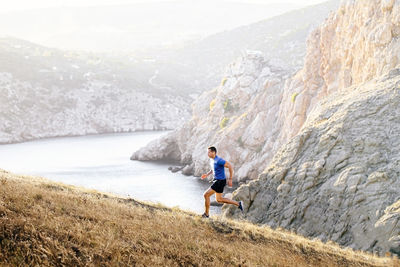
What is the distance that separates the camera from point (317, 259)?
47.2ft

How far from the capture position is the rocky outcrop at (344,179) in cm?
2161

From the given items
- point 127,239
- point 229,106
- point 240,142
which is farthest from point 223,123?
point 127,239

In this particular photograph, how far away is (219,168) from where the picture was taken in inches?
627

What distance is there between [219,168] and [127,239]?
520cm

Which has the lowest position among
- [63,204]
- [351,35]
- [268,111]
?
[268,111]

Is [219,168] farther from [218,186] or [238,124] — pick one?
[238,124]

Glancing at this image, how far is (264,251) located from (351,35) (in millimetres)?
37804

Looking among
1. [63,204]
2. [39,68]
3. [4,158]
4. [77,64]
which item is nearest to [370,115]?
[63,204]

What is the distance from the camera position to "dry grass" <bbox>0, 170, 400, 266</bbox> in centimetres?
1007

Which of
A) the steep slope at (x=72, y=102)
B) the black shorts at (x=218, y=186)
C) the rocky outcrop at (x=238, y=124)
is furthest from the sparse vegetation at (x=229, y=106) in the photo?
the black shorts at (x=218, y=186)

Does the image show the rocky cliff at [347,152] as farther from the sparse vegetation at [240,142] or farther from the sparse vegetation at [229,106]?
the sparse vegetation at [229,106]

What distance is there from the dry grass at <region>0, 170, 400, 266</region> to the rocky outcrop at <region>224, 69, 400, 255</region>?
507cm

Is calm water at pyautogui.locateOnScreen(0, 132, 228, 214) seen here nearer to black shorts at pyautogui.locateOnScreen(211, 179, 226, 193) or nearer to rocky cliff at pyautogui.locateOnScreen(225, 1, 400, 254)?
rocky cliff at pyautogui.locateOnScreen(225, 1, 400, 254)

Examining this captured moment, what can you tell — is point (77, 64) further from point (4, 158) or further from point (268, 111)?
point (268, 111)
